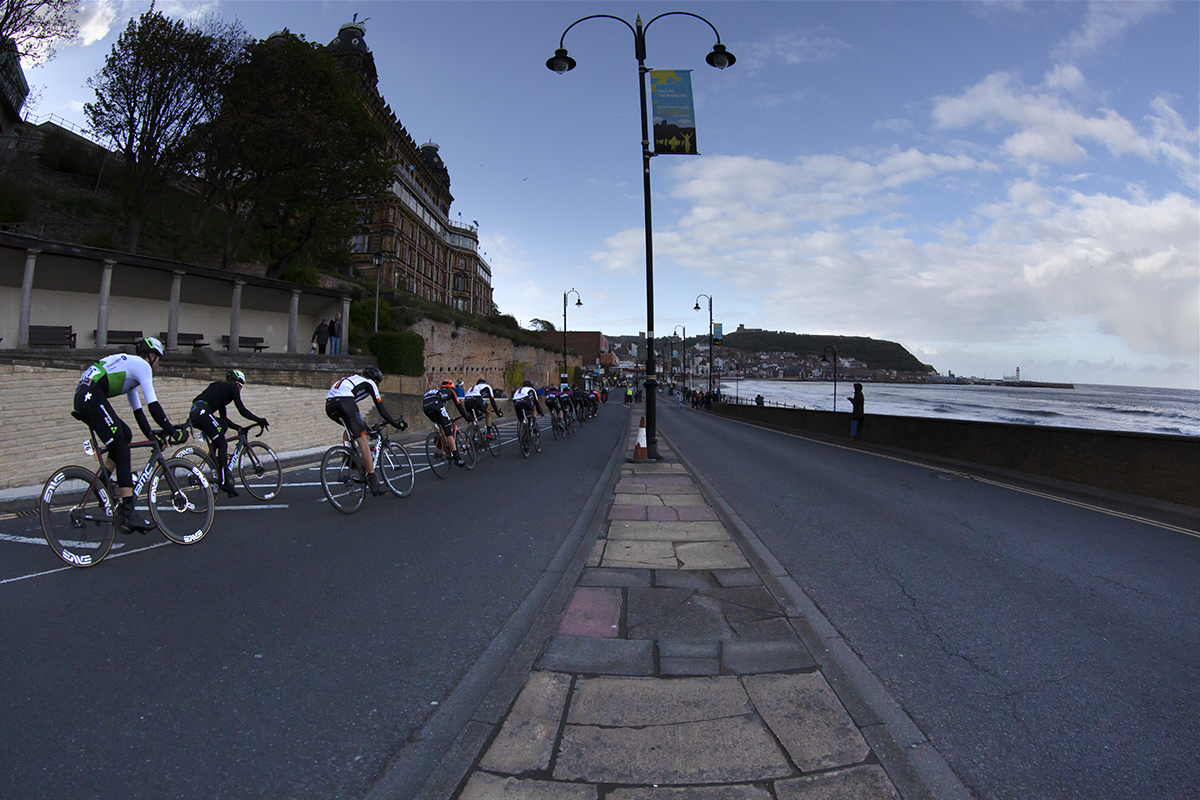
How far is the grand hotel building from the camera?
54219 millimetres

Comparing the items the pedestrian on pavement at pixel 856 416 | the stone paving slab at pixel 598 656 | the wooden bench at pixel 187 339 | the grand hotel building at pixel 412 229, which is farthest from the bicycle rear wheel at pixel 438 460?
the grand hotel building at pixel 412 229

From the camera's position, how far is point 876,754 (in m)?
2.59

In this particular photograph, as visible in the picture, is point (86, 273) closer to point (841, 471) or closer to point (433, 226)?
point (841, 471)

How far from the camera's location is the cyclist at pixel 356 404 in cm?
755

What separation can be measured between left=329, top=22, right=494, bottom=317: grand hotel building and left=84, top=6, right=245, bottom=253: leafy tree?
28.7 feet

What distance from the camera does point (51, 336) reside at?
1739cm

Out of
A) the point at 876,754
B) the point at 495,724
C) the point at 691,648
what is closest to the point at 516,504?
the point at 691,648

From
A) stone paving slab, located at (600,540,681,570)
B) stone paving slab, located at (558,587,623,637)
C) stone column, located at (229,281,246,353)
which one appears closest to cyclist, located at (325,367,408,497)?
stone paving slab, located at (600,540,681,570)

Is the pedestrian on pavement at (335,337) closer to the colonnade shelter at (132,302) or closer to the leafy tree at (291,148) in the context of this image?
the colonnade shelter at (132,302)

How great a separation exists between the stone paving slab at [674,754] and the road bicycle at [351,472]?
5.51m

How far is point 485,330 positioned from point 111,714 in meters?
45.7

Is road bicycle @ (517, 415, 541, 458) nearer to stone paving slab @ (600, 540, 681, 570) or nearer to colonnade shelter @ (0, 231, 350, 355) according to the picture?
stone paving slab @ (600, 540, 681, 570)

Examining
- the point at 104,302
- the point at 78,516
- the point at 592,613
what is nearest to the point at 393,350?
the point at 104,302

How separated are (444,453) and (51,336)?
14.3 metres
